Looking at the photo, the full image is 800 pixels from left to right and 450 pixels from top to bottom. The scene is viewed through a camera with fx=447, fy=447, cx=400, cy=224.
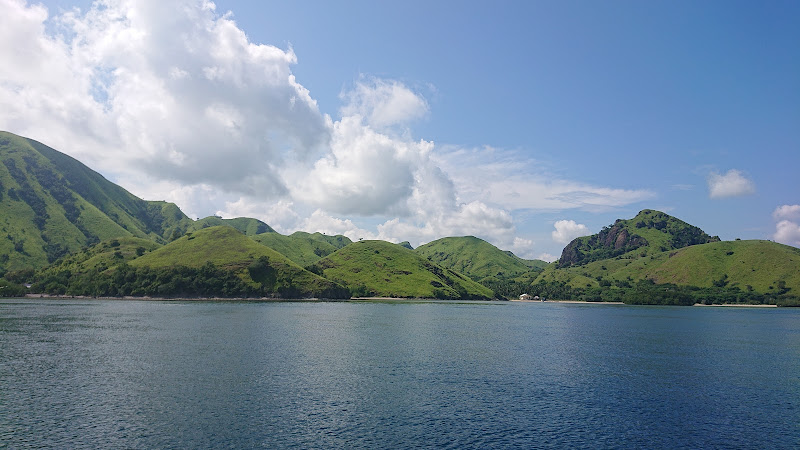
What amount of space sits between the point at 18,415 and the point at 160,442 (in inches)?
800

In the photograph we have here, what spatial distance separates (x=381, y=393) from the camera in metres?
63.7

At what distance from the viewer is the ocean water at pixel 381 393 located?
46.5 meters

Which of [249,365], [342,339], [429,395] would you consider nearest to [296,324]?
[342,339]

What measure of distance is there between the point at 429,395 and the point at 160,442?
111 ft

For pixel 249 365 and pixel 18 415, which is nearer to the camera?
pixel 18 415

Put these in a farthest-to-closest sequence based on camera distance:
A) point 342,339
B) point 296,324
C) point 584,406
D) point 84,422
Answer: point 296,324, point 342,339, point 584,406, point 84,422

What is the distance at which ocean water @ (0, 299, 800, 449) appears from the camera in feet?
152

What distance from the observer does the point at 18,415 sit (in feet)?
163

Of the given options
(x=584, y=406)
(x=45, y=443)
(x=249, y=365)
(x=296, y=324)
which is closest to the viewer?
(x=45, y=443)

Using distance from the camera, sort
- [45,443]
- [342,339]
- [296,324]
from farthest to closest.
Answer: [296,324] < [342,339] < [45,443]

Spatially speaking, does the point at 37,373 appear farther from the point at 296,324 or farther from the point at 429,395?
the point at 296,324

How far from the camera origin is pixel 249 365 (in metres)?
81.2

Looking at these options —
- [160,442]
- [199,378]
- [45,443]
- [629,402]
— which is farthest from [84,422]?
[629,402]

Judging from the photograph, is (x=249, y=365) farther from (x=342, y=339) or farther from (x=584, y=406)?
(x=584, y=406)
